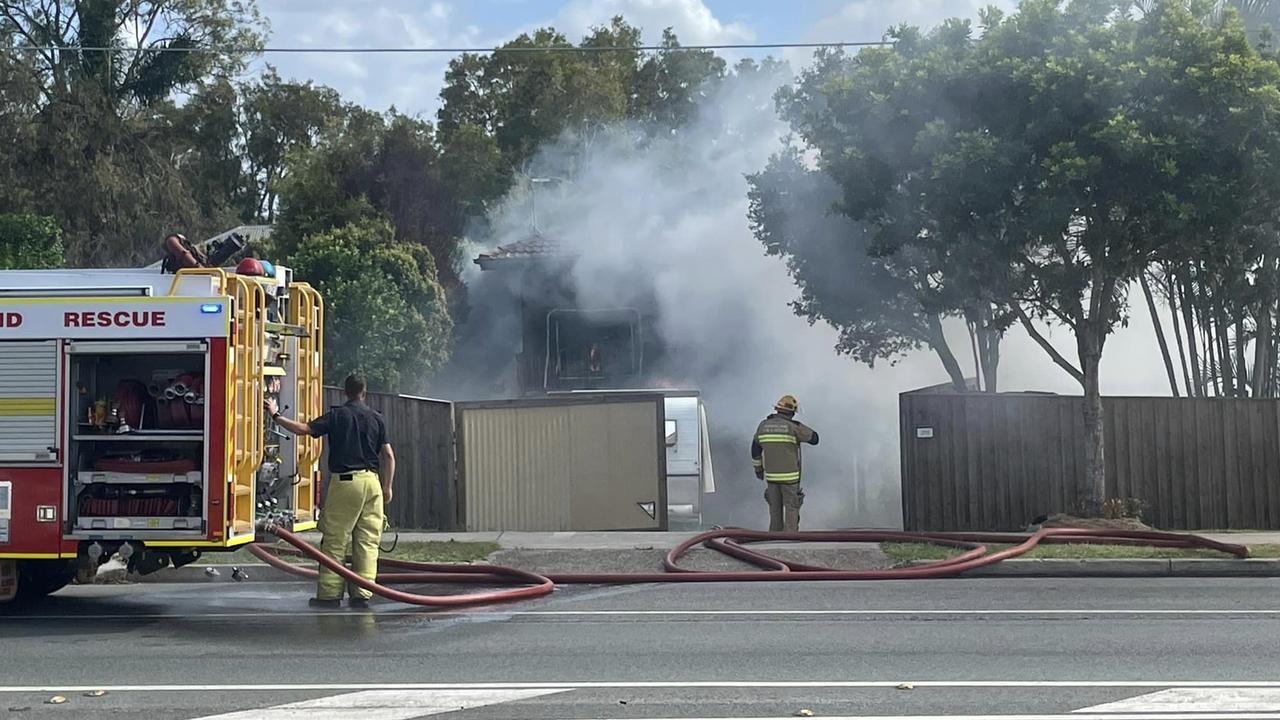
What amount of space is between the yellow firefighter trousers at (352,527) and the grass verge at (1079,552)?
4631mm

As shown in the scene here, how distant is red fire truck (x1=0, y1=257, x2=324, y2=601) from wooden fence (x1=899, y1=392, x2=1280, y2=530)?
845 cm

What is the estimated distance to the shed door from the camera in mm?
9508

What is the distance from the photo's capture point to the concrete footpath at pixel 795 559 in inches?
478

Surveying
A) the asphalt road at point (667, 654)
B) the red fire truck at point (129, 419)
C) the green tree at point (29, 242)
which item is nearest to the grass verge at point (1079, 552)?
the asphalt road at point (667, 654)

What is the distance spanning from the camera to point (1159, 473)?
16.1 meters

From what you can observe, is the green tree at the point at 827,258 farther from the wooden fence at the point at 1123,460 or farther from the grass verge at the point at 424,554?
the grass verge at the point at 424,554

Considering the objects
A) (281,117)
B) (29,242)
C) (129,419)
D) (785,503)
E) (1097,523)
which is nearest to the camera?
(129,419)

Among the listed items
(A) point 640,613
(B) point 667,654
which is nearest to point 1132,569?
(A) point 640,613

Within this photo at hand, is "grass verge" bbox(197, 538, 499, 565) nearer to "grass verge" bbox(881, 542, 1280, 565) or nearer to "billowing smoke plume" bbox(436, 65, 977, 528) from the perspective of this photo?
"grass verge" bbox(881, 542, 1280, 565)

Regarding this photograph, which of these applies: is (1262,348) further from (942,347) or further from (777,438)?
(777,438)

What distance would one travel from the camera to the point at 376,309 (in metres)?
28.7

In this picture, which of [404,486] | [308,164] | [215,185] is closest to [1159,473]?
[404,486]

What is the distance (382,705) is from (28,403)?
13.4 feet

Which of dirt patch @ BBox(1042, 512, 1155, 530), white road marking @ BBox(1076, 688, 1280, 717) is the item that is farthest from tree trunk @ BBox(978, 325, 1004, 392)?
white road marking @ BBox(1076, 688, 1280, 717)
